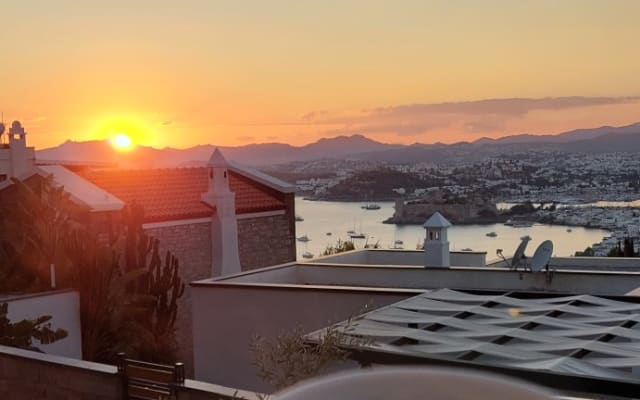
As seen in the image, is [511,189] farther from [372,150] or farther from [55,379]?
[55,379]

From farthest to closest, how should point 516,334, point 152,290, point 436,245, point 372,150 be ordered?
point 372,150 → point 152,290 → point 436,245 → point 516,334

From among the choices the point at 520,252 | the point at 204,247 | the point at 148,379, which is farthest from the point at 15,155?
the point at 148,379

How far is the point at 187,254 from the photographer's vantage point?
671 inches

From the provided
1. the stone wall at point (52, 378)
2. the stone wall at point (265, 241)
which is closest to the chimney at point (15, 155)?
the stone wall at point (265, 241)

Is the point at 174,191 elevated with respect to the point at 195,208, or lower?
elevated

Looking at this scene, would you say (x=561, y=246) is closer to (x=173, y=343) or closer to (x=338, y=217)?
(x=173, y=343)

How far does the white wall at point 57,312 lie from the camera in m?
10.8

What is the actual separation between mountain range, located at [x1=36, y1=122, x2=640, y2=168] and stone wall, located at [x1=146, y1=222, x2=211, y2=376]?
3.43 metres

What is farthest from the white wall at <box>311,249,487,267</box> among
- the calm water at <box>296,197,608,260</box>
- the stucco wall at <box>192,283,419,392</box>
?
the stucco wall at <box>192,283,419,392</box>

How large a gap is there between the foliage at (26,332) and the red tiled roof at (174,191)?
20.1 ft

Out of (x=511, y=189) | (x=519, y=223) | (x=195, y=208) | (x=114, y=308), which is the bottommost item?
(x=114, y=308)

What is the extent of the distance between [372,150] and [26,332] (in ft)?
61.1

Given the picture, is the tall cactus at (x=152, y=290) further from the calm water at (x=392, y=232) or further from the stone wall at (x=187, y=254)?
the calm water at (x=392, y=232)

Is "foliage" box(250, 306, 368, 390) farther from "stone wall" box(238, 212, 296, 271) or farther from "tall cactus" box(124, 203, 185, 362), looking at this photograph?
"stone wall" box(238, 212, 296, 271)
